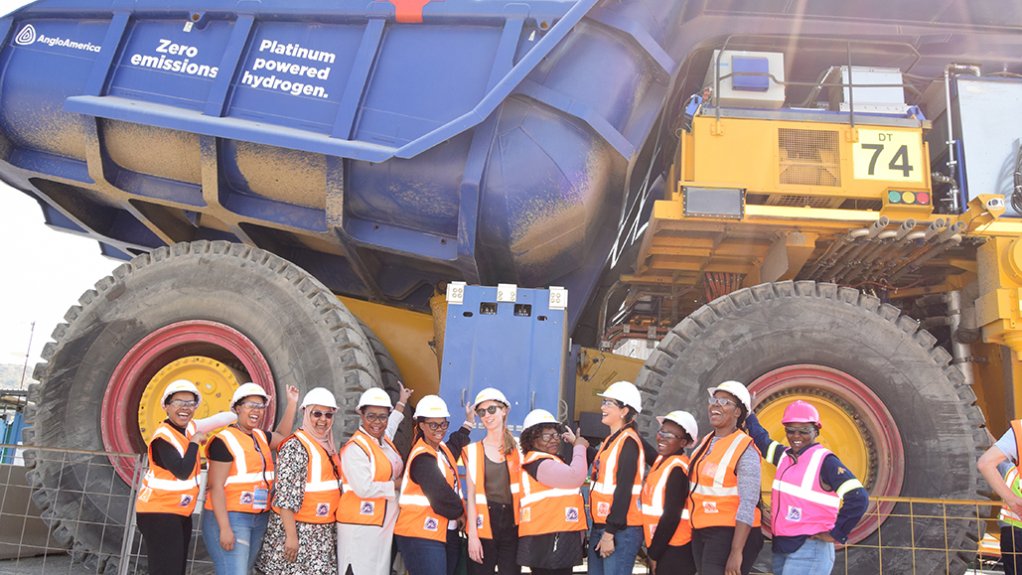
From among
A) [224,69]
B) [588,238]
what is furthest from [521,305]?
[224,69]

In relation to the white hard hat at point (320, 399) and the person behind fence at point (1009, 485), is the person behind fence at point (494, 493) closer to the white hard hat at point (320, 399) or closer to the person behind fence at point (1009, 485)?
the white hard hat at point (320, 399)

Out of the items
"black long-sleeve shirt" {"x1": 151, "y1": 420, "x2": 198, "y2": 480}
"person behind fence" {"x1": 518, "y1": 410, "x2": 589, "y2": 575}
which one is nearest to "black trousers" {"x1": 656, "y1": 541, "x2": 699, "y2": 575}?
"person behind fence" {"x1": 518, "y1": 410, "x2": 589, "y2": 575}

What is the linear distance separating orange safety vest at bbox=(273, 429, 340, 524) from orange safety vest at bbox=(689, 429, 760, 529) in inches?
67.8

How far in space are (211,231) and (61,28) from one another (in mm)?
1720

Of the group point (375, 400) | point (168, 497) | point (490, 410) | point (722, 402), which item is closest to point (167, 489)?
point (168, 497)

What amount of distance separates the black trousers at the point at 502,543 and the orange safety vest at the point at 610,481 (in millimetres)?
432

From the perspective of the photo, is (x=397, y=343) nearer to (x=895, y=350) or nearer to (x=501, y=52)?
(x=501, y=52)

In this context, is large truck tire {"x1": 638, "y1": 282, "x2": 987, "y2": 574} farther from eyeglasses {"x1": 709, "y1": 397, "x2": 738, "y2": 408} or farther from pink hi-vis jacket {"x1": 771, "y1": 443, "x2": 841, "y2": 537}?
pink hi-vis jacket {"x1": 771, "y1": 443, "x2": 841, "y2": 537}

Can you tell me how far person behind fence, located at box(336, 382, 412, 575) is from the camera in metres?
3.95

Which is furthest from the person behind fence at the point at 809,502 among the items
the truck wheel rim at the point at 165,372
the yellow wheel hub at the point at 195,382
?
the yellow wheel hub at the point at 195,382

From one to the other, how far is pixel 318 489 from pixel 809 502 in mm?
2246

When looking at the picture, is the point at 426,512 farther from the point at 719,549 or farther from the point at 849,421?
the point at 849,421

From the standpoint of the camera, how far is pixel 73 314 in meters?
5.61

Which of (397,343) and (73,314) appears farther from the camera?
(397,343)
